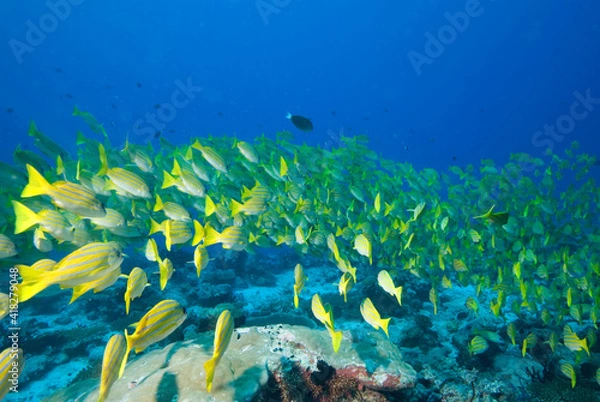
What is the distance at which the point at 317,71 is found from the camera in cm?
11662

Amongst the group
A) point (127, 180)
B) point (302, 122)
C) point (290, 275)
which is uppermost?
point (302, 122)

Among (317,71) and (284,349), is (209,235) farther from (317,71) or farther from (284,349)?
(317,71)

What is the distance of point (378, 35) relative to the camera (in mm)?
97312

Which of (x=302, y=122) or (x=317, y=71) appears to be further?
(x=317, y=71)

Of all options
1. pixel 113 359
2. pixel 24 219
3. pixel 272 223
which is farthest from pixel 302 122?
pixel 113 359

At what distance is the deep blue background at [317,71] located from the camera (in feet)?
273

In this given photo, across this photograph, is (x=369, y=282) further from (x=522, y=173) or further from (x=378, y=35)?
(x=378, y=35)

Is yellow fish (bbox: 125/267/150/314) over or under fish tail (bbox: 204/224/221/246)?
under

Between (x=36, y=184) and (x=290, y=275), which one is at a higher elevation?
(x=36, y=184)

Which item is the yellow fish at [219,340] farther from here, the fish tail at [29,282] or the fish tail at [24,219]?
the fish tail at [24,219]

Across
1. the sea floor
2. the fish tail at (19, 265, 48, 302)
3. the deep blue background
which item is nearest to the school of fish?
the fish tail at (19, 265, 48, 302)

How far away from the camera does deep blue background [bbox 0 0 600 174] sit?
8319 cm

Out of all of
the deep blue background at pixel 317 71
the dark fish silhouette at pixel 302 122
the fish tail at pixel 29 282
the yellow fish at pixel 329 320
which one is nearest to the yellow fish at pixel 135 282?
the fish tail at pixel 29 282

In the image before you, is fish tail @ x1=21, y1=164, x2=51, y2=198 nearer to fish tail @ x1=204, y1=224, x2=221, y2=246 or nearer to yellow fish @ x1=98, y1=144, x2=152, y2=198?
yellow fish @ x1=98, y1=144, x2=152, y2=198
